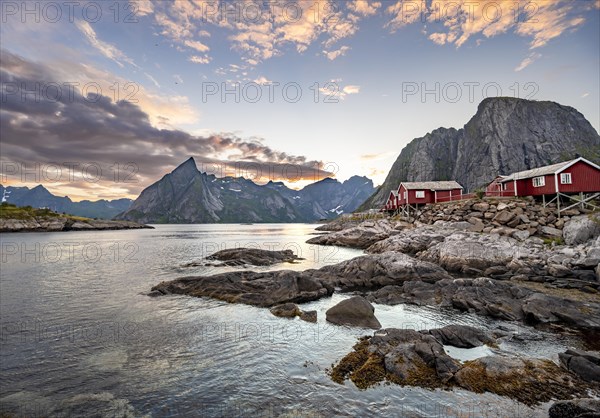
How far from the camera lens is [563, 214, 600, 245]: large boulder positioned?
35125 mm

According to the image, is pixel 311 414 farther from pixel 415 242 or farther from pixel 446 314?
pixel 415 242

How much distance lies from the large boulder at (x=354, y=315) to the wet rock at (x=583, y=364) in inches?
359

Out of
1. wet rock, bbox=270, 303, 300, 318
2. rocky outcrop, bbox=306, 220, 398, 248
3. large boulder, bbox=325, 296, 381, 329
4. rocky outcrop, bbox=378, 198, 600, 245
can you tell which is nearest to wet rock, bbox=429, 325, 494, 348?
large boulder, bbox=325, 296, 381, 329

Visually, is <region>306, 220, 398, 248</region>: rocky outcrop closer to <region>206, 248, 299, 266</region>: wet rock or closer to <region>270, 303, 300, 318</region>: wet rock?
<region>206, 248, 299, 266</region>: wet rock

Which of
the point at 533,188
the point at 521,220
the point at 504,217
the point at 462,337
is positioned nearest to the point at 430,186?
the point at 533,188

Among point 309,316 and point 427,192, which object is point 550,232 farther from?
point 309,316

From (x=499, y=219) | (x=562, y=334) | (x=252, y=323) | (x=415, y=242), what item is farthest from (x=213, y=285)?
(x=499, y=219)

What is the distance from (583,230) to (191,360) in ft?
149

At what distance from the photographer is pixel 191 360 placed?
15.1 metres

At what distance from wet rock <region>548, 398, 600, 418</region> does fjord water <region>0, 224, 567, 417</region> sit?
52 cm

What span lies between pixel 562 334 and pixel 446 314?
6.41m

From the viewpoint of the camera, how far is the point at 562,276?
2852 centimetres

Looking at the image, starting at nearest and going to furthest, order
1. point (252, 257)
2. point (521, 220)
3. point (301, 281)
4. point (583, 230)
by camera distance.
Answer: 1. point (301, 281)
2. point (583, 230)
3. point (521, 220)
4. point (252, 257)

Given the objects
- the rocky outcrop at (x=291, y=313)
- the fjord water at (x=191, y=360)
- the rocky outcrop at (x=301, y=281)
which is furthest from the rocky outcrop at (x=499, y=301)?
the rocky outcrop at (x=291, y=313)
